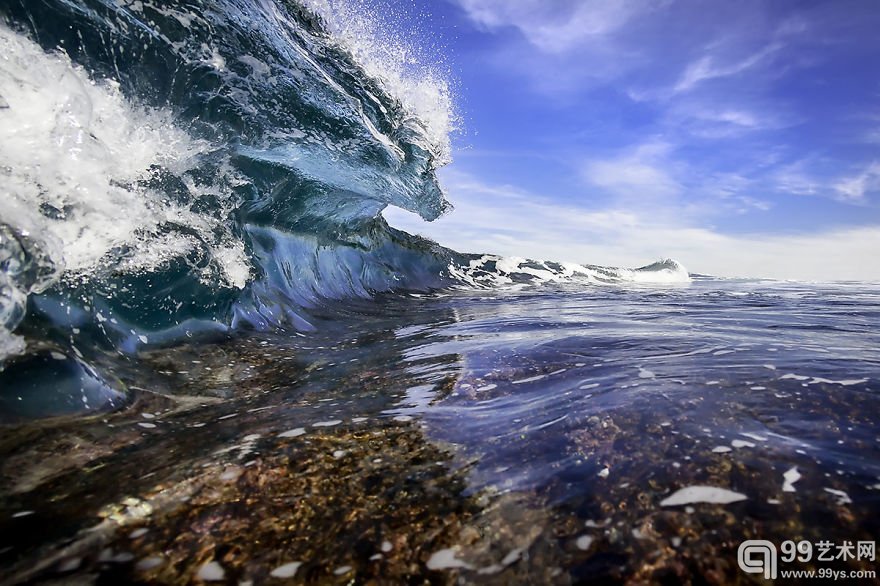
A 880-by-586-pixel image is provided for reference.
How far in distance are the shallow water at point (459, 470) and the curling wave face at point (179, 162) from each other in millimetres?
717

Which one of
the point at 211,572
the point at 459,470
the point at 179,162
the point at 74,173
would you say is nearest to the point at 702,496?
the point at 459,470

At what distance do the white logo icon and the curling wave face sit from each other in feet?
8.36

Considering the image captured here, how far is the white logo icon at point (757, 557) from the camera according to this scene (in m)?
1.04

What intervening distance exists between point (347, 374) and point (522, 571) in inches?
80.5

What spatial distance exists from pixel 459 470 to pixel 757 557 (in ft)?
2.60

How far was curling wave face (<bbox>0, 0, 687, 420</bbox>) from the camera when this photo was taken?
2.59m

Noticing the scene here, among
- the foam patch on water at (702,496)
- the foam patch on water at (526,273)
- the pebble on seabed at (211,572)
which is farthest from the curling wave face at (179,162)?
the foam patch on water at (526,273)

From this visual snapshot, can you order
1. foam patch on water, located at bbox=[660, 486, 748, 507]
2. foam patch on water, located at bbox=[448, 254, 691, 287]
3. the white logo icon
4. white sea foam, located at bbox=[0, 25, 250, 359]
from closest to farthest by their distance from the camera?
the white logo icon → foam patch on water, located at bbox=[660, 486, 748, 507] → white sea foam, located at bbox=[0, 25, 250, 359] → foam patch on water, located at bbox=[448, 254, 691, 287]

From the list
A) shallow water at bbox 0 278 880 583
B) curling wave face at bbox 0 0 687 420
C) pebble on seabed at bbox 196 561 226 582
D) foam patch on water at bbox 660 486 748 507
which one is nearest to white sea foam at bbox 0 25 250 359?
curling wave face at bbox 0 0 687 420

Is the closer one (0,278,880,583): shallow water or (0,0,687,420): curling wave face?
(0,278,880,583): shallow water

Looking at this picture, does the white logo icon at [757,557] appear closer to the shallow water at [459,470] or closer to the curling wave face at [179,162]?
the shallow water at [459,470]

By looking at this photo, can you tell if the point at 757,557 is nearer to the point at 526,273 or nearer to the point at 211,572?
the point at 211,572

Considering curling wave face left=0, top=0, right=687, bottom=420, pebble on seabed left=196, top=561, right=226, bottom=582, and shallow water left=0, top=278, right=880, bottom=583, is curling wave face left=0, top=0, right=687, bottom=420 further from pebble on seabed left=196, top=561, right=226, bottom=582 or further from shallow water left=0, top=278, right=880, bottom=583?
pebble on seabed left=196, top=561, right=226, bottom=582

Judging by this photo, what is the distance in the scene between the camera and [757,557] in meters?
1.08
